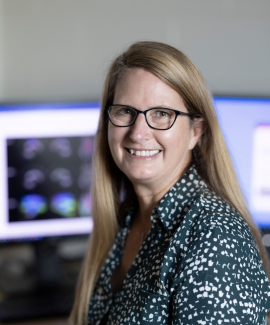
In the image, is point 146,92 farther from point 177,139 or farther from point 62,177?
point 62,177

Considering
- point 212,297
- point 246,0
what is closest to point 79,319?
point 212,297

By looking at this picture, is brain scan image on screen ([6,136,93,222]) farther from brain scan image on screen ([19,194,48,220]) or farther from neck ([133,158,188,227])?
neck ([133,158,188,227])

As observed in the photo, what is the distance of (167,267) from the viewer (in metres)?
0.84

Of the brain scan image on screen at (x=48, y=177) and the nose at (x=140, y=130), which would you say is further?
the brain scan image on screen at (x=48, y=177)

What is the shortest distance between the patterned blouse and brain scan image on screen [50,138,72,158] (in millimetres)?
555

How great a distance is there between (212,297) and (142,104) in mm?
449

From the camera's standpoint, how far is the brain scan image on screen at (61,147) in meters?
1.41

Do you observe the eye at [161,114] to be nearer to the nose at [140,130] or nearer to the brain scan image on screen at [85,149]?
the nose at [140,130]

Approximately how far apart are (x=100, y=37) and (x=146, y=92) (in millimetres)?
732

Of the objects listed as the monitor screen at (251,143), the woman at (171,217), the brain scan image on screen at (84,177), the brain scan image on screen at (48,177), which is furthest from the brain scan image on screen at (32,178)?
the monitor screen at (251,143)

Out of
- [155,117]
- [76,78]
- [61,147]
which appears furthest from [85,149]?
[155,117]

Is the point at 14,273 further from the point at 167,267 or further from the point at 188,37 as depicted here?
the point at 188,37

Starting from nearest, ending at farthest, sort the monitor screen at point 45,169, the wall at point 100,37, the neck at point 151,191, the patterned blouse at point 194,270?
the patterned blouse at point 194,270 → the neck at point 151,191 → the monitor screen at point 45,169 → the wall at point 100,37

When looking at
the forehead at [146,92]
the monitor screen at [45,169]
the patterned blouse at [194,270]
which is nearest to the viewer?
the patterned blouse at [194,270]
